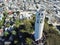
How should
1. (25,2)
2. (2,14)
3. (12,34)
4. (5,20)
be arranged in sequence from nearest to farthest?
(12,34)
(5,20)
(2,14)
(25,2)

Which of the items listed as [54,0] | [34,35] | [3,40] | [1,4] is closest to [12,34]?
[3,40]

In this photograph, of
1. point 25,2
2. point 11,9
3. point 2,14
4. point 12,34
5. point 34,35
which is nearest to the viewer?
point 34,35

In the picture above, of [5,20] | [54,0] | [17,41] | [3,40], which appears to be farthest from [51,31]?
[54,0]

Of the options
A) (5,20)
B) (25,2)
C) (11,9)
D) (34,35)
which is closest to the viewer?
(34,35)

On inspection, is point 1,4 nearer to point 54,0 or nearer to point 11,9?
point 11,9

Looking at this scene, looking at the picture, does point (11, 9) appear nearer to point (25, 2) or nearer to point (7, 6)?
point (7, 6)

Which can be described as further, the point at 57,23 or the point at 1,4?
the point at 1,4
